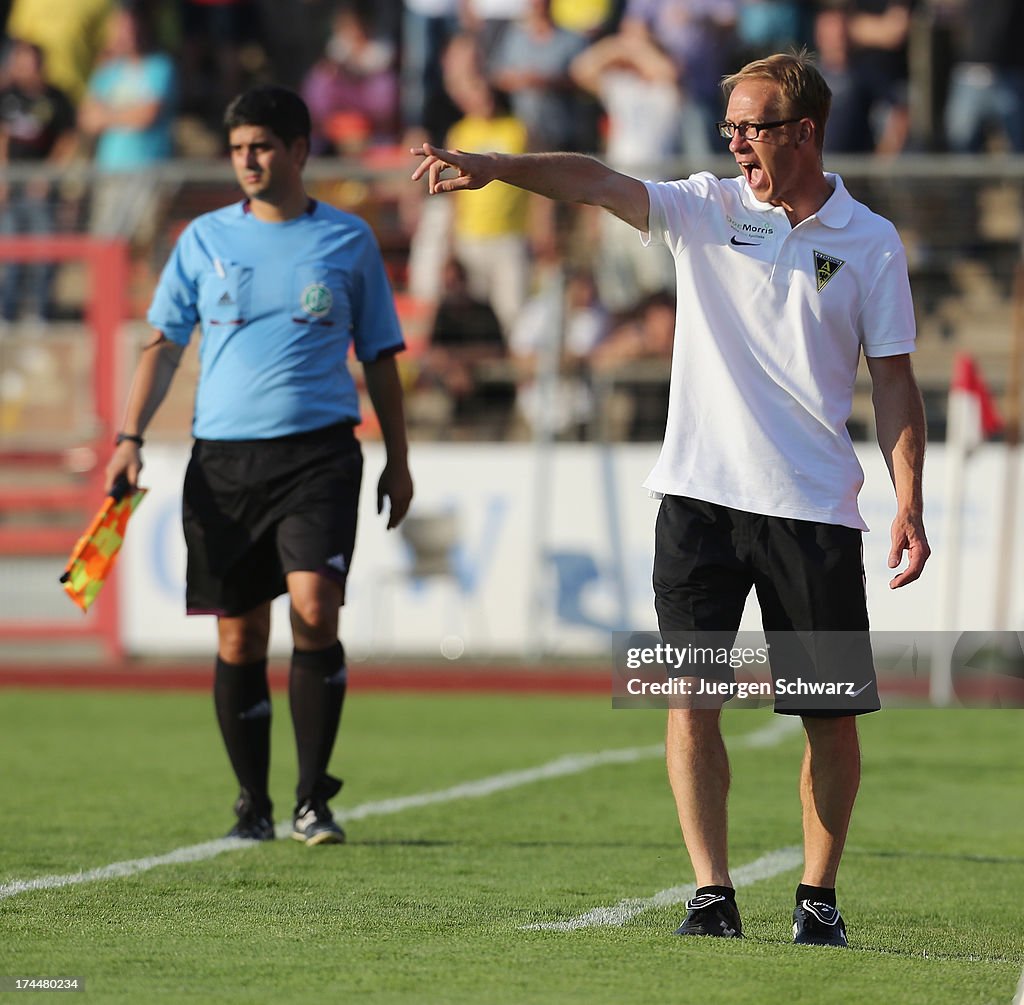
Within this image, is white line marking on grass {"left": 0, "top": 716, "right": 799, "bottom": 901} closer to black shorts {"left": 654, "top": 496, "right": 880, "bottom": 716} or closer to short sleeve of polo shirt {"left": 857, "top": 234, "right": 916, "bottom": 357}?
black shorts {"left": 654, "top": 496, "right": 880, "bottom": 716}

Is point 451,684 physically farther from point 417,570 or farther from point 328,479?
point 328,479

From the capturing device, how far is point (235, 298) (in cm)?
688

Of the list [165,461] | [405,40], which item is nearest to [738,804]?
[165,461]

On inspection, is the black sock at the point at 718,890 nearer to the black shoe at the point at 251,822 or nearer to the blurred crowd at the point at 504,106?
the black shoe at the point at 251,822

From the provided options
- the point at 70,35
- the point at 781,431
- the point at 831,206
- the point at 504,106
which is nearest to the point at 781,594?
the point at 781,431

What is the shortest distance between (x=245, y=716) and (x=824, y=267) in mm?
2940

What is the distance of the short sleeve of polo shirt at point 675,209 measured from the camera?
16.3 feet

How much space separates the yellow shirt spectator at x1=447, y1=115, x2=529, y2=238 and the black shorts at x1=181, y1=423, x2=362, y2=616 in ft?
27.0

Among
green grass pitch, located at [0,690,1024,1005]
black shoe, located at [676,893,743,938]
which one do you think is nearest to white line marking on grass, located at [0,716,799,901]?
green grass pitch, located at [0,690,1024,1005]

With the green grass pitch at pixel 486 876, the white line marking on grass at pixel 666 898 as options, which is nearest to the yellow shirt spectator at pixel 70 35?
the green grass pitch at pixel 486 876

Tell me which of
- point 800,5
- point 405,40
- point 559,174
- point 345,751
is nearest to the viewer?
point 559,174

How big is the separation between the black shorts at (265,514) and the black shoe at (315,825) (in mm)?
709

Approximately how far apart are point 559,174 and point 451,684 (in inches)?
348

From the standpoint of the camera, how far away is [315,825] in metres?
6.65
